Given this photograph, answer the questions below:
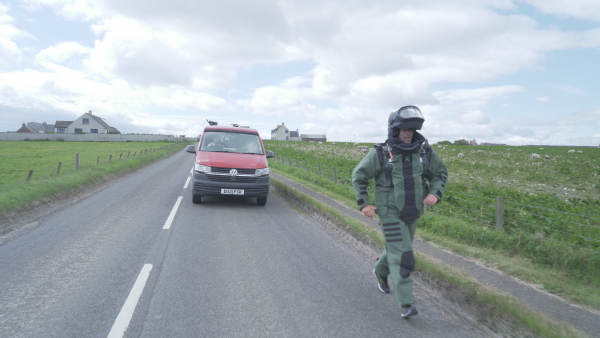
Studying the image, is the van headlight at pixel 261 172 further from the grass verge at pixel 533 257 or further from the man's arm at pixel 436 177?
the man's arm at pixel 436 177

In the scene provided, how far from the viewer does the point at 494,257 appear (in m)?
5.39

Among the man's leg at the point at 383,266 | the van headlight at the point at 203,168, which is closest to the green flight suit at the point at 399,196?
the man's leg at the point at 383,266

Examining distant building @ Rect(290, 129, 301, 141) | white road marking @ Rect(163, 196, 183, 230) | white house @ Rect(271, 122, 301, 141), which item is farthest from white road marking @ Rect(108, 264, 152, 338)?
distant building @ Rect(290, 129, 301, 141)

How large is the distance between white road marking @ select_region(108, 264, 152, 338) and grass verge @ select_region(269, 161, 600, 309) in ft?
15.4

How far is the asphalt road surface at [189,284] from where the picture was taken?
3252mm

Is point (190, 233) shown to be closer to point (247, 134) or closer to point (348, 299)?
point (348, 299)

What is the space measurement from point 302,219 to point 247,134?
3.86 m

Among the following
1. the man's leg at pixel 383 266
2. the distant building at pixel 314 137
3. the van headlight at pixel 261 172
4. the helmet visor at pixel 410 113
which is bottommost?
the man's leg at pixel 383 266

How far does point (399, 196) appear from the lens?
11.2ft

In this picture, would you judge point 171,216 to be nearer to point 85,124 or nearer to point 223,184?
point 223,184

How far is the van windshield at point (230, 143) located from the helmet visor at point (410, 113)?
7512 millimetres

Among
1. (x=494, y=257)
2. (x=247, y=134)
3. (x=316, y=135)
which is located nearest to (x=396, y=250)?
(x=494, y=257)

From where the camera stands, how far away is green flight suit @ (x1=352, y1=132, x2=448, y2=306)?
11.2 feet

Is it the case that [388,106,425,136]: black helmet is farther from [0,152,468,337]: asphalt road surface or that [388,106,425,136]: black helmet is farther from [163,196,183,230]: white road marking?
[163,196,183,230]: white road marking
